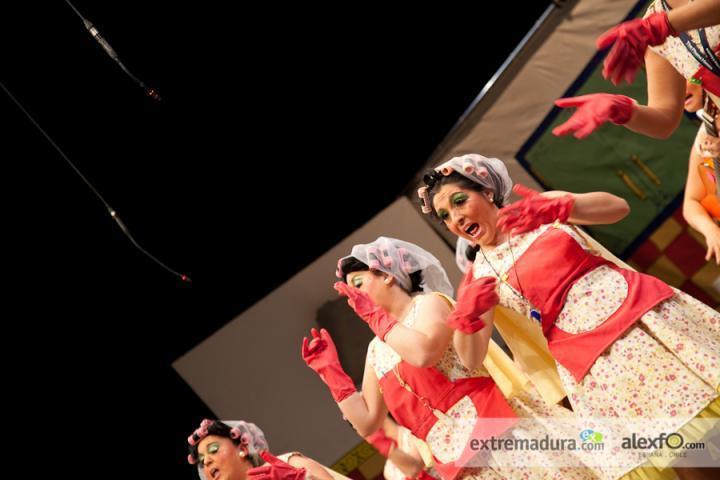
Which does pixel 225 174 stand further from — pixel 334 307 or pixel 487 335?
pixel 487 335

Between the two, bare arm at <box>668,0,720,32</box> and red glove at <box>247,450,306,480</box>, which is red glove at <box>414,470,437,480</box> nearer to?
red glove at <box>247,450,306,480</box>

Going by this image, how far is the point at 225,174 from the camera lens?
4055 mm

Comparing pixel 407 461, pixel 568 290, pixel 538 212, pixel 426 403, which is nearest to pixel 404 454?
pixel 407 461

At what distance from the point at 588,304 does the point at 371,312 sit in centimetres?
63

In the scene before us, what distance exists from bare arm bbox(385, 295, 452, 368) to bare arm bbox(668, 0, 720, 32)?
1.07 meters

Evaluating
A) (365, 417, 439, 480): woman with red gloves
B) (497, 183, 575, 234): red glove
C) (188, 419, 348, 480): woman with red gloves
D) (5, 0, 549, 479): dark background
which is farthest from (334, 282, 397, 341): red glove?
(5, 0, 549, 479): dark background

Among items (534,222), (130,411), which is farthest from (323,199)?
(534,222)

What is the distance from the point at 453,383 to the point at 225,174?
1899mm

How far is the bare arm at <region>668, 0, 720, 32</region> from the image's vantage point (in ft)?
6.45

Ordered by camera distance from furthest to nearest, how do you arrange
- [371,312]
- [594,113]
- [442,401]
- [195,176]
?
[195,176] < [442,401] < [371,312] < [594,113]

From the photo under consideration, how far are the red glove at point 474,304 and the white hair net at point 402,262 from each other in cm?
49

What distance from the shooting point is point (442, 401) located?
259cm

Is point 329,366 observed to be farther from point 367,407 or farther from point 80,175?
point 80,175

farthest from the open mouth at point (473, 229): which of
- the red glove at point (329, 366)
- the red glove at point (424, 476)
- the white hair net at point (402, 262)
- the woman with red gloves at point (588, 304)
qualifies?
the red glove at point (424, 476)
